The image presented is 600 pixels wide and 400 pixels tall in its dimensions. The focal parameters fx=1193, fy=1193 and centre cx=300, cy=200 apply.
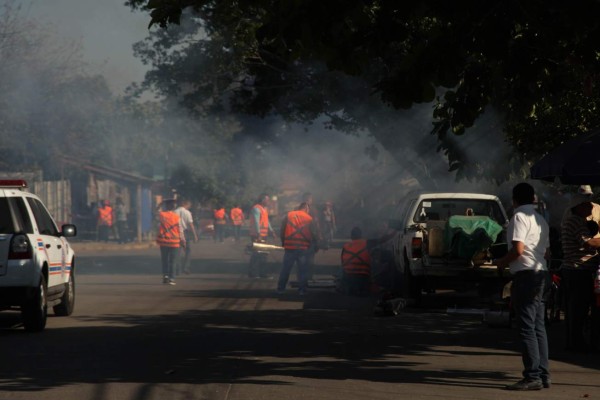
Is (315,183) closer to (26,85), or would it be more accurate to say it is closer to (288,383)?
(26,85)

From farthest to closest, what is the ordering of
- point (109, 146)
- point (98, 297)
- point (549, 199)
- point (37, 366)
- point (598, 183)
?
1. point (109, 146)
2. point (549, 199)
3. point (98, 297)
4. point (598, 183)
5. point (37, 366)

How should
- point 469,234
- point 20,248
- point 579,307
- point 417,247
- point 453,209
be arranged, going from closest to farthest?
1. point 579,307
2. point 20,248
3. point 469,234
4. point 417,247
5. point 453,209

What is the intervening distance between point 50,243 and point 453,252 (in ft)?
18.4

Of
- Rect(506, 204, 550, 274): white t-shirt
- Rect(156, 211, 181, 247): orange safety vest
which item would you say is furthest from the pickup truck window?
Rect(506, 204, 550, 274): white t-shirt

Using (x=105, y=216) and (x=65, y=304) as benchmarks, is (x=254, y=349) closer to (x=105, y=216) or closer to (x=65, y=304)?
(x=65, y=304)

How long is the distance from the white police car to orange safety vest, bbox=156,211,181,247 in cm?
776

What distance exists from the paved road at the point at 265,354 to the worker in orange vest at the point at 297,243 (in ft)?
3.91

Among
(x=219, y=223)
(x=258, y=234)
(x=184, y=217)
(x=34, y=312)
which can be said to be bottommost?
(x=34, y=312)

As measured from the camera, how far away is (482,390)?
9523 mm

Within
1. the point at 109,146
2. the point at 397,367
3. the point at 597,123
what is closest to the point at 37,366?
the point at 397,367

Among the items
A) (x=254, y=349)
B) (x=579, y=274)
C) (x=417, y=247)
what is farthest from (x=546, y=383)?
(x=417, y=247)

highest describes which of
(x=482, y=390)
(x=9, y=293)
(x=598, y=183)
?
(x=598, y=183)

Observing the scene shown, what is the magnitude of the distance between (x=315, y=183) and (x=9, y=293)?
2648 inches

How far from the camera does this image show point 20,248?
13656 mm
